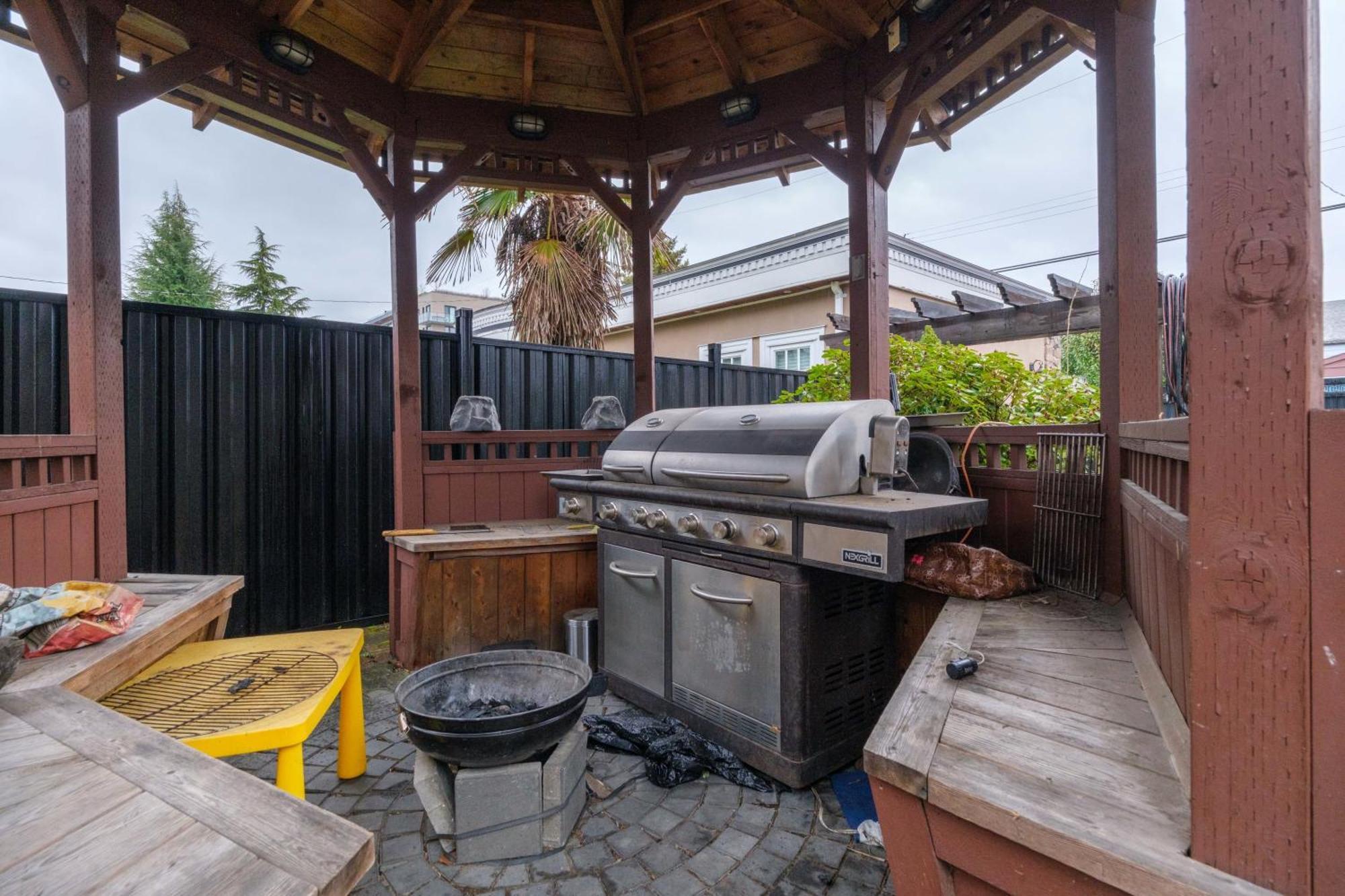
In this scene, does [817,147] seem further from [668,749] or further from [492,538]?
[668,749]

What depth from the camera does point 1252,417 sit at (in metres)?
0.79

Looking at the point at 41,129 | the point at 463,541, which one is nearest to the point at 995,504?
the point at 463,541

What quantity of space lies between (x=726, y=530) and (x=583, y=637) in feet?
4.34

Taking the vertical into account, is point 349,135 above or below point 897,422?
above

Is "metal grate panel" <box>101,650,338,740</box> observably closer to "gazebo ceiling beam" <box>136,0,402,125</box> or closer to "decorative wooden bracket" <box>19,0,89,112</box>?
"decorative wooden bracket" <box>19,0,89,112</box>

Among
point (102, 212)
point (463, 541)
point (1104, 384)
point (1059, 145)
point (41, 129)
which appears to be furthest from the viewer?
point (1059, 145)

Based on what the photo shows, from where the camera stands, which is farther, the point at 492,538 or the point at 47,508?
the point at 492,538

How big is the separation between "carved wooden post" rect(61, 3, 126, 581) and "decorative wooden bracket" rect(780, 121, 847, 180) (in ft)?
10.6

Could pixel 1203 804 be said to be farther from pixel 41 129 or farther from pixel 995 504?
pixel 41 129

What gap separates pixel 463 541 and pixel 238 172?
1635cm

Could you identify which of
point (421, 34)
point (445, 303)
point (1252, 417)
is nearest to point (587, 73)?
point (421, 34)

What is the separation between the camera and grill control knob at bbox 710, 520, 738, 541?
2350 mm

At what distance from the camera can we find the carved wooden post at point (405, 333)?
3.62 meters

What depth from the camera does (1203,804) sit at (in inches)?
33.2
